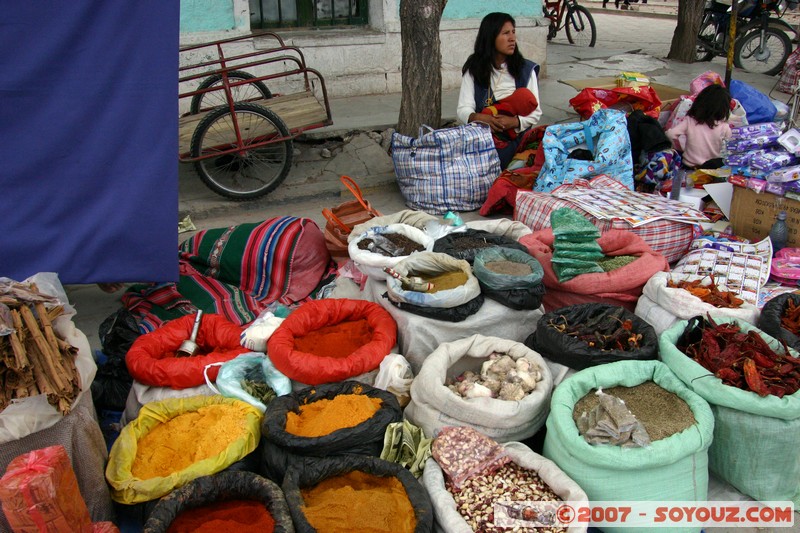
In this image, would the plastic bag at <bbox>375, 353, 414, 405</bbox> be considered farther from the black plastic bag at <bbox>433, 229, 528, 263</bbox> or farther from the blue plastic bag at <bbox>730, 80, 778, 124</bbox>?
the blue plastic bag at <bbox>730, 80, 778, 124</bbox>

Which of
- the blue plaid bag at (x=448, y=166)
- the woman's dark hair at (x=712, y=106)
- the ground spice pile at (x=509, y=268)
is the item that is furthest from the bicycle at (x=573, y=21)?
the ground spice pile at (x=509, y=268)

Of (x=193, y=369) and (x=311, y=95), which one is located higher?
(x=311, y=95)

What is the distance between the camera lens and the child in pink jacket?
5.15 meters

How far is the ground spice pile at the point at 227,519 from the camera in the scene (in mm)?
2195

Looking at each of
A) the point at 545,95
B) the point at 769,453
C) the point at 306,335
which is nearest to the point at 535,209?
the point at 306,335

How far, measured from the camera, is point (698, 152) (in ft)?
17.2

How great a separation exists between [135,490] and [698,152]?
15.5 feet

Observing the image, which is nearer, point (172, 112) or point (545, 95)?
point (172, 112)

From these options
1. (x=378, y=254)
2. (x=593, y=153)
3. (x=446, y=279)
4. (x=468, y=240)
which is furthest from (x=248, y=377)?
(x=593, y=153)

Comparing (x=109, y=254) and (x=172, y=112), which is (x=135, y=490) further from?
(x=172, y=112)

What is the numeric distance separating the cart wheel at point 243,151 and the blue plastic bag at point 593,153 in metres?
1.96

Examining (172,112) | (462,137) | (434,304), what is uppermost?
(172,112)

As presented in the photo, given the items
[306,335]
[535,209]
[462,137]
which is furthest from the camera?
[462,137]

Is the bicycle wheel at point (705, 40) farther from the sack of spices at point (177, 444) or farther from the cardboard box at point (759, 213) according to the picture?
the sack of spices at point (177, 444)
